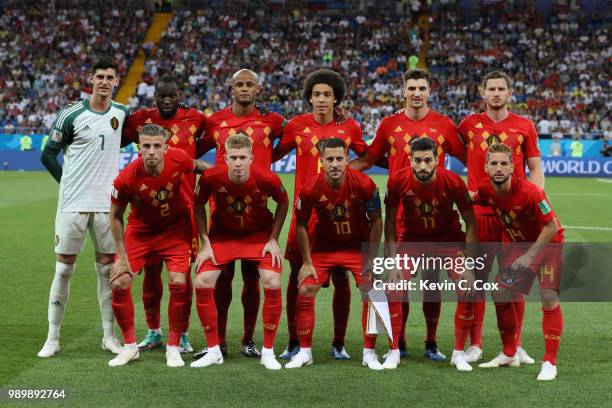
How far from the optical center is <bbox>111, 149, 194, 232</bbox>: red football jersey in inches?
258

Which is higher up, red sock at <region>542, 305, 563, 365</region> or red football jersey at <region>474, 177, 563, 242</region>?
red football jersey at <region>474, 177, 563, 242</region>

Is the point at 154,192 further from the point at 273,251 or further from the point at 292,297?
the point at 292,297

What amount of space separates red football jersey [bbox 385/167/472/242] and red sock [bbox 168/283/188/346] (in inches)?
66.2

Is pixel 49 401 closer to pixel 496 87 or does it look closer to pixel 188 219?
pixel 188 219

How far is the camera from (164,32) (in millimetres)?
40406

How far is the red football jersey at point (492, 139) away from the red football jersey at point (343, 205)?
902mm

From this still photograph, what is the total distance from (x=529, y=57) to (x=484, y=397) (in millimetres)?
34366

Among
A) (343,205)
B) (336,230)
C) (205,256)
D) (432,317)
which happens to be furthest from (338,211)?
(432,317)

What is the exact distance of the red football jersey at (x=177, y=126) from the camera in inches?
283

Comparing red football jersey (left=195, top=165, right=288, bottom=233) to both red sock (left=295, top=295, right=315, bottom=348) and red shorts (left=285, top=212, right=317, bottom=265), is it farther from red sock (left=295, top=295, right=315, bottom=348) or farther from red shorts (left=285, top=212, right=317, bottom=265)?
red sock (left=295, top=295, right=315, bottom=348)

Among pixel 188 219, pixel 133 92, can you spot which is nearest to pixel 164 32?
pixel 133 92

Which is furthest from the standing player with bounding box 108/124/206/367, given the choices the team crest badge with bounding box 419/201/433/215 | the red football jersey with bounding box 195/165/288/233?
the team crest badge with bounding box 419/201/433/215

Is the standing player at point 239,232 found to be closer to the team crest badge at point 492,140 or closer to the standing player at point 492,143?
the standing player at point 492,143

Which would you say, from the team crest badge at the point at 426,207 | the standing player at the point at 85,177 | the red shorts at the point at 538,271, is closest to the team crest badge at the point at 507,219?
the red shorts at the point at 538,271
